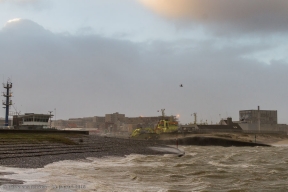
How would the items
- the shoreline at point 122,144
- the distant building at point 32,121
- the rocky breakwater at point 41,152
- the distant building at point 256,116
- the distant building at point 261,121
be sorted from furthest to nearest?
the distant building at point 256,116 < the distant building at point 261,121 < the distant building at point 32,121 < the shoreline at point 122,144 < the rocky breakwater at point 41,152

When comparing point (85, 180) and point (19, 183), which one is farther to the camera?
point (85, 180)

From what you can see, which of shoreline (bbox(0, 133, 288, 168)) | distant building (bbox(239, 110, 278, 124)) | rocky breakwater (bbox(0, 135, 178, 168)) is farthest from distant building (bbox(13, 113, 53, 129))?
distant building (bbox(239, 110, 278, 124))

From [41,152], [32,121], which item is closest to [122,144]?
[41,152]

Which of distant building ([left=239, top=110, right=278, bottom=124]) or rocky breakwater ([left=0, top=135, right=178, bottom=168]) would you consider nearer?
rocky breakwater ([left=0, top=135, right=178, bottom=168])

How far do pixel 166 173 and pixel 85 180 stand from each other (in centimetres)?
630

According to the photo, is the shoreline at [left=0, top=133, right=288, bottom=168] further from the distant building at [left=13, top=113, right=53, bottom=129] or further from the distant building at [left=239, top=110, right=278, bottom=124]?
the distant building at [left=239, top=110, right=278, bottom=124]

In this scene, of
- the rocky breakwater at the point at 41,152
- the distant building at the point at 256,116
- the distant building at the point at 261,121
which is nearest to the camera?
the rocky breakwater at the point at 41,152

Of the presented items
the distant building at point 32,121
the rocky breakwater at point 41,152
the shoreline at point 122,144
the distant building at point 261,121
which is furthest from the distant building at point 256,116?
the rocky breakwater at point 41,152

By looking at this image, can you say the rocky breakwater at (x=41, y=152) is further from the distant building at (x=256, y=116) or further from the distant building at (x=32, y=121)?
the distant building at (x=256, y=116)

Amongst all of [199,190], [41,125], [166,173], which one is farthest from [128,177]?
[41,125]

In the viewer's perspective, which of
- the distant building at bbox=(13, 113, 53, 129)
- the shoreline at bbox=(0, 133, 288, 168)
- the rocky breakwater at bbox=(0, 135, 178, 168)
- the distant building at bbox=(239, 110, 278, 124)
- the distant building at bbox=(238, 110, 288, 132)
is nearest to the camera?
the rocky breakwater at bbox=(0, 135, 178, 168)

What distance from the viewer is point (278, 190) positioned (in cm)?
1512

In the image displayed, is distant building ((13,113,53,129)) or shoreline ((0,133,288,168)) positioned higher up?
distant building ((13,113,53,129))

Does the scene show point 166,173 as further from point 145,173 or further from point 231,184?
point 231,184
